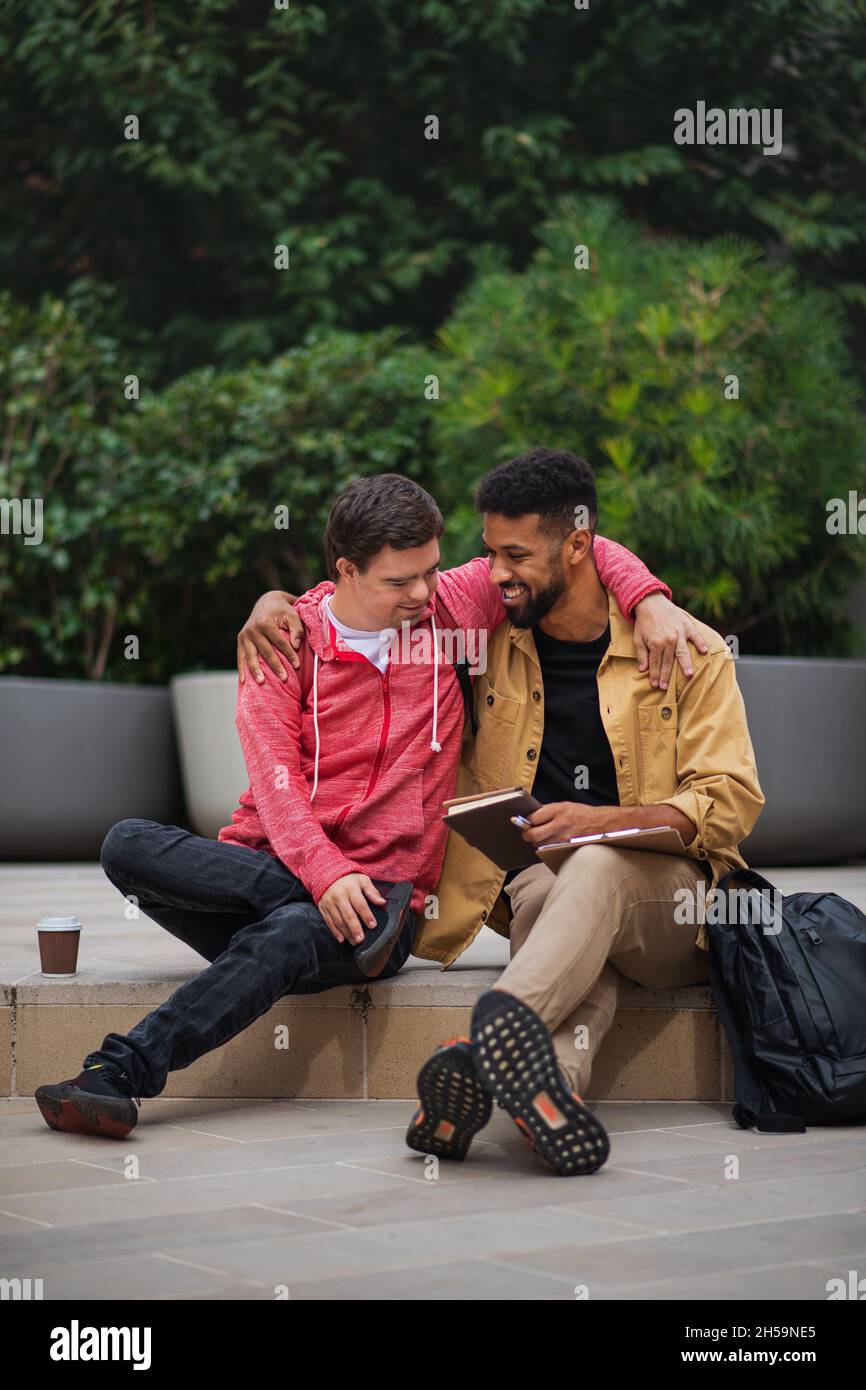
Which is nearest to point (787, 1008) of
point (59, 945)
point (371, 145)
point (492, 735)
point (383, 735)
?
point (492, 735)

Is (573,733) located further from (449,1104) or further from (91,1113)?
(91,1113)

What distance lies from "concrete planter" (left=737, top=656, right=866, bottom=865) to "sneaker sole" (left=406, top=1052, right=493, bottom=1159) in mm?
3907

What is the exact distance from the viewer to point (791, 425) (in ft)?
22.7

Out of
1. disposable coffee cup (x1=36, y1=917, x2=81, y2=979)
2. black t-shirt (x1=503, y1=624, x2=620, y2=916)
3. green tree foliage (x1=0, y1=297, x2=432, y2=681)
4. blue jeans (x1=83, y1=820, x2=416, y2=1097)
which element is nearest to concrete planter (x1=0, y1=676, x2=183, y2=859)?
green tree foliage (x1=0, y1=297, x2=432, y2=681)

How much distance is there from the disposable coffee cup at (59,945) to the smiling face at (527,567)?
3.92 ft

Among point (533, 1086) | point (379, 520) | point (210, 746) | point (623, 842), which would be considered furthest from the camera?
point (210, 746)

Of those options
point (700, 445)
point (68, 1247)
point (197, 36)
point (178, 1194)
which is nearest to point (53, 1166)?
point (178, 1194)

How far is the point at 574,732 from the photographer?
12.1ft

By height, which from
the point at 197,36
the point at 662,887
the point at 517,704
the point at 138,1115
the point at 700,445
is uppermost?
the point at 197,36

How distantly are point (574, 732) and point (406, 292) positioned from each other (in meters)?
6.87

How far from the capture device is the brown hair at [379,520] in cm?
354
